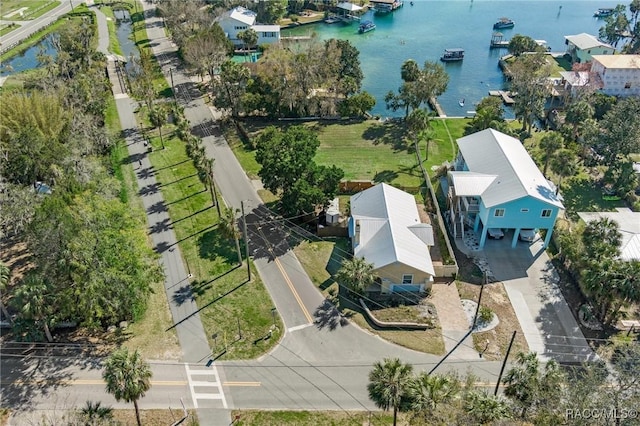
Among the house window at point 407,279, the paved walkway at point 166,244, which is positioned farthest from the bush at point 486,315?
the paved walkway at point 166,244

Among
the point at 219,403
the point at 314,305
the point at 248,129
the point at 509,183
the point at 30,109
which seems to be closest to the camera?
the point at 219,403

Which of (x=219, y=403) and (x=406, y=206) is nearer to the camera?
(x=219, y=403)

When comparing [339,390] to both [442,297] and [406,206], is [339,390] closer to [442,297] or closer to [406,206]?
[442,297]

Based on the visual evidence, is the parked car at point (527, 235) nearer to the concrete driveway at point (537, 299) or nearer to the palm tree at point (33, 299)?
the concrete driveway at point (537, 299)

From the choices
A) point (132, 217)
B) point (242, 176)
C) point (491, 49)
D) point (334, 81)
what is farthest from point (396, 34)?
point (132, 217)

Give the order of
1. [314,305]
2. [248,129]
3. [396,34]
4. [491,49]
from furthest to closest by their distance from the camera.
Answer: [396,34] → [491,49] → [248,129] → [314,305]

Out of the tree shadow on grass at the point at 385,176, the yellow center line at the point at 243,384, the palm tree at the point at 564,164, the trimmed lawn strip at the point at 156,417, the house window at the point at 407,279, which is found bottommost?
the yellow center line at the point at 243,384
